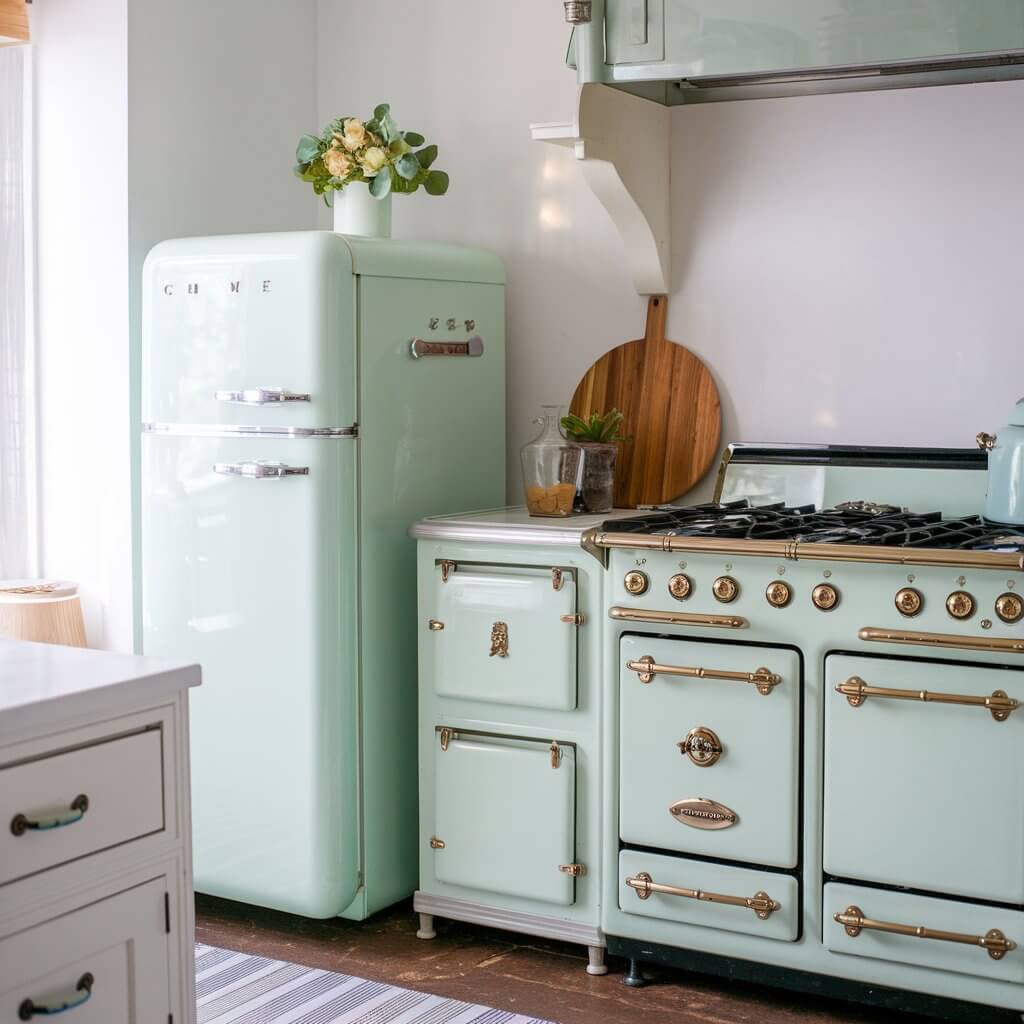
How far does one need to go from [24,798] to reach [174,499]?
166cm

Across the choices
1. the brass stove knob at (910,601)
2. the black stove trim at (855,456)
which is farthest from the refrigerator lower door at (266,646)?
the brass stove knob at (910,601)

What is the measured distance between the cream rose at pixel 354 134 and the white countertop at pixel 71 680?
1.71m

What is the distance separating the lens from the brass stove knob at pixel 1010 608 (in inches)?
94.0

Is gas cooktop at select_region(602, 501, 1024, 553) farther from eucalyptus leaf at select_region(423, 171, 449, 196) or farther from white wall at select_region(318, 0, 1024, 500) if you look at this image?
eucalyptus leaf at select_region(423, 171, 449, 196)

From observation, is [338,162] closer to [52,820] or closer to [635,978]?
[635,978]

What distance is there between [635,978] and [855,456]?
1.15m

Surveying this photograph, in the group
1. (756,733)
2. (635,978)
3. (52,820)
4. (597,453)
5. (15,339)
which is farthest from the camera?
(15,339)

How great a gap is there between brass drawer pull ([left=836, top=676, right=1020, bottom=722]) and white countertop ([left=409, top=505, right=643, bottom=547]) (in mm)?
595

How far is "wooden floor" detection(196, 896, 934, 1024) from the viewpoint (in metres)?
2.69

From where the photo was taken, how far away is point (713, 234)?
324 cm

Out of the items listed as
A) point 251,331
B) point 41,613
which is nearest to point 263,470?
point 251,331

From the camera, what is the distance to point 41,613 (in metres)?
3.25

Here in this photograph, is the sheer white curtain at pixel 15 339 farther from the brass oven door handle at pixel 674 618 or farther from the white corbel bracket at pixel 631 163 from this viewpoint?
the brass oven door handle at pixel 674 618

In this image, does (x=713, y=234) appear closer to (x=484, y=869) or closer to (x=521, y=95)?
(x=521, y=95)
